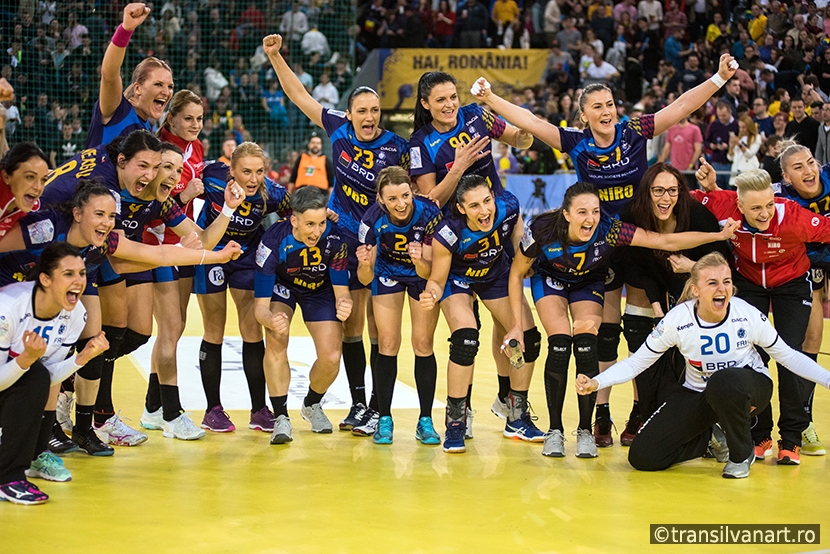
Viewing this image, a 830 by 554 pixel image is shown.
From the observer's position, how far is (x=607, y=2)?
1833cm

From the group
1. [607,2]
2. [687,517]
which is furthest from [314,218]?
[607,2]

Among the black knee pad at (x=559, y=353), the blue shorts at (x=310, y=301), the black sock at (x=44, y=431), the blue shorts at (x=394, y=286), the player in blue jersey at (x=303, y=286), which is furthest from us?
the blue shorts at (x=310, y=301)

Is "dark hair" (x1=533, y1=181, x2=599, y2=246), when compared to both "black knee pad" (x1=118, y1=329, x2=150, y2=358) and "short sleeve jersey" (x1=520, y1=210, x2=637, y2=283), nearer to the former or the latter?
"short sleeve jersey" (x1=520, y1=210, x2=637, y2=283)

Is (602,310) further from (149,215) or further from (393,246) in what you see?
(149,215)

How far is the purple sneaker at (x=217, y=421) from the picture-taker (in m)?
6.26

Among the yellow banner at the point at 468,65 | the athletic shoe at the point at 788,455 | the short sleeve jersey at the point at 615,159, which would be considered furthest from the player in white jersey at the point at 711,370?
the yellow banner at the point at 468,65

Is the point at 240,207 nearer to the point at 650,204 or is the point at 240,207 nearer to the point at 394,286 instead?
the point at 394,286

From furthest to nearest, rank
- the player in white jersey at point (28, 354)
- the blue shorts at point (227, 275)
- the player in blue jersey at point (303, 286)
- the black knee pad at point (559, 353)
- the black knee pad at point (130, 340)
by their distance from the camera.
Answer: the blue shorts at point (227, 275) < the player in blue jersey at point (303, 286) < the black knee pad at point (130, 340) < the black knee pad at point (559, 353) < the player in white jersey at point (28, 354)

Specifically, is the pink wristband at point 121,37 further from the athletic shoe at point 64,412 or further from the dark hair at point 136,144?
the athletic shoe at point 64,412

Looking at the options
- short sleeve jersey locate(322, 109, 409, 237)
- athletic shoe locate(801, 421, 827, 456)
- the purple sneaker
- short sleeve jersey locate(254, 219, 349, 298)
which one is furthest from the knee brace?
the purple sneaker

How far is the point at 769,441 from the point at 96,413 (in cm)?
400

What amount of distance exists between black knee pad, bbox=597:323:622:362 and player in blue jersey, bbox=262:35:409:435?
56.6 inches

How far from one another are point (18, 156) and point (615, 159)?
3.41 m

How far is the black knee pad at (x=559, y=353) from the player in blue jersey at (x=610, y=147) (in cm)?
44
